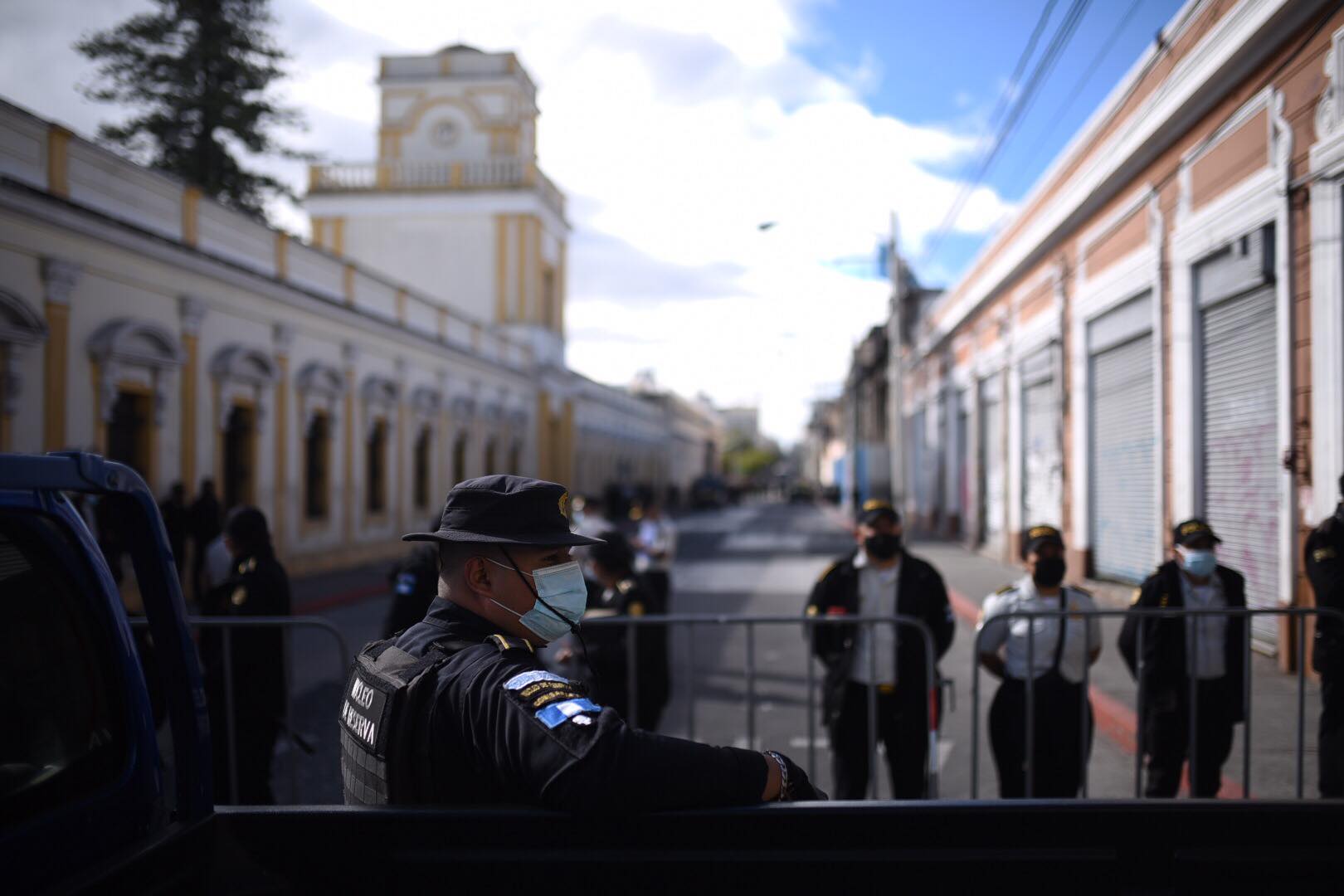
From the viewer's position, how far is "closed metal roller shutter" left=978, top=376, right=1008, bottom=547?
1988cm

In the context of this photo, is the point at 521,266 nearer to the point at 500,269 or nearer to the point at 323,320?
the point at 500,269

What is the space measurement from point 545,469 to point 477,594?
121ft

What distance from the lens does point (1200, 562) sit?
509 cm

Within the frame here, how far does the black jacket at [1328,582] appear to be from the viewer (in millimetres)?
4695

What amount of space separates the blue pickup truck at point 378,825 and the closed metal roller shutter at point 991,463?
1817 cm

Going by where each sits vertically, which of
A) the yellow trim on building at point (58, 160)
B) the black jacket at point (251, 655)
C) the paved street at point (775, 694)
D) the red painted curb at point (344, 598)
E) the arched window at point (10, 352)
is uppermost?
the yellow trim on building at point (58, 160)

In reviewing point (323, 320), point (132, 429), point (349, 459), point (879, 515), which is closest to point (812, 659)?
point (879, 515)

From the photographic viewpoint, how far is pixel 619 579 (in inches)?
235

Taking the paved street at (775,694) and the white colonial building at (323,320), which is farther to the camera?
the white colonial building at (323,320)

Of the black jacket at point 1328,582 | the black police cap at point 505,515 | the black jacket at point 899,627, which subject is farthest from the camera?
the black jacket at point 899,627

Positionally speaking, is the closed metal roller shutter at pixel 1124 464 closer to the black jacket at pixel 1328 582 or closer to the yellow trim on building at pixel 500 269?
the black jacket at pixel 1328 582

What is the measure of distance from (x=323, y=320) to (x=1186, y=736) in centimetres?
1820

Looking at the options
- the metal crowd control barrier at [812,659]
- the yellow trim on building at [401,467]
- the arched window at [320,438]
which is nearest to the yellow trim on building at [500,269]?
the yellow trim on building at [401,467]

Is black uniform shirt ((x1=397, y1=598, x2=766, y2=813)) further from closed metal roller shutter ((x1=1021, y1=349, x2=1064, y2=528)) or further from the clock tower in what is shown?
the clock tower
